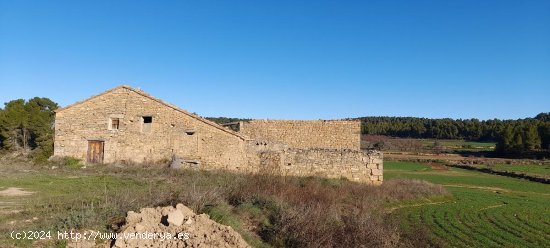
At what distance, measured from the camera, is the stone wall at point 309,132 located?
24.1 metres

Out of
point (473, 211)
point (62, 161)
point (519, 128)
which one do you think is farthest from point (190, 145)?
point (519, 128)

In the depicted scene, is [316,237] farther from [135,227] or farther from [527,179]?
[527,179]

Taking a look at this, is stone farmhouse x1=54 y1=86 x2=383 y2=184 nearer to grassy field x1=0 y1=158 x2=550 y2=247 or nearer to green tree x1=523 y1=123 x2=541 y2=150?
grassy field x1=0 y1=158 x2=550 y2=247

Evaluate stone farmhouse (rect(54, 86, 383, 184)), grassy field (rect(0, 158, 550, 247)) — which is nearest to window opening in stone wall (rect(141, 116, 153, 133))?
stone farmhouse (rect(54, 86, 383, 184))

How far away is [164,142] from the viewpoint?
63.7 feet

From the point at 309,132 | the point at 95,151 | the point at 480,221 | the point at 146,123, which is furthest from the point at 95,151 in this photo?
the point at 480,221

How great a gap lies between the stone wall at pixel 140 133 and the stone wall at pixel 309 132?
5.04m

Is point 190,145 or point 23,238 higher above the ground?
point 190,145

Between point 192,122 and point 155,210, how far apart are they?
1245cm

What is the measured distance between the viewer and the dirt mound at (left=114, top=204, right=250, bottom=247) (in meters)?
6.29

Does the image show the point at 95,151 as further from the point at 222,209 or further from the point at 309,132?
the point at 222,209

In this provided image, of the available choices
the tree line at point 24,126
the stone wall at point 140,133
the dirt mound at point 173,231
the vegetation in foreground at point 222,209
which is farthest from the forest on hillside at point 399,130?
the dirt mound at point 173,231

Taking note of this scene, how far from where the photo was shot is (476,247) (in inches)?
459

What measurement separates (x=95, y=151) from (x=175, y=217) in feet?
48.3
